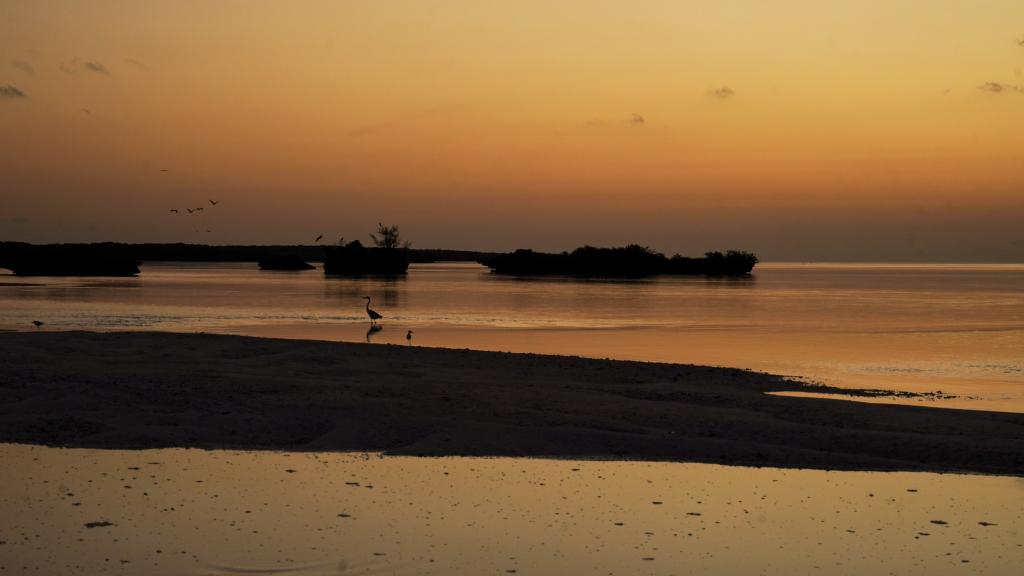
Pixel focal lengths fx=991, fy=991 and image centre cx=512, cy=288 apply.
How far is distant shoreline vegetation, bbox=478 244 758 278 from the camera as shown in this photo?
474 feet

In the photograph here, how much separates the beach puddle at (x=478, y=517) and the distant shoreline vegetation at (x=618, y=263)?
131473mm

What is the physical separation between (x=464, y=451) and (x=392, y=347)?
12228 mm

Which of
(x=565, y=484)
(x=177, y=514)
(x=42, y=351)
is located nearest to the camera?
(x=177, y=514)

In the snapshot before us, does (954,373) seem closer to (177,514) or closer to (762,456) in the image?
(762,456)

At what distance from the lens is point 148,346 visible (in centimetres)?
2212

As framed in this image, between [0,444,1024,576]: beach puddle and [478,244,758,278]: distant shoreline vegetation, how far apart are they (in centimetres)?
13147

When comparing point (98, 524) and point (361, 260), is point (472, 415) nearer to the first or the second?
point (98, 524)

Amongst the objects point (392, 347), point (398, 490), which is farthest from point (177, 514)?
point (392, 347)

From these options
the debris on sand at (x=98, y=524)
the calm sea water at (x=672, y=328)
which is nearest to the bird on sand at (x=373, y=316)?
the calm sea water at (x=672, y=328)

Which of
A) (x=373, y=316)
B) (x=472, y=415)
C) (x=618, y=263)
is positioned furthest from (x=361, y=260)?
(x=472, y=415)

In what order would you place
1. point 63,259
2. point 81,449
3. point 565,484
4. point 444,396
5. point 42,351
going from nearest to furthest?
point 565,484 → point 81,449 → point 444,396 → point 42,351 → point 63,259

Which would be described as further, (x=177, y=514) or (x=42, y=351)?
(x=42, y=351)

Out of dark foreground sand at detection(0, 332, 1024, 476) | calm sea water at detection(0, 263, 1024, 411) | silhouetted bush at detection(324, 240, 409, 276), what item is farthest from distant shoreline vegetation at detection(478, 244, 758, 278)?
dark foreground sand at detection(0, 332, 1024, 476)

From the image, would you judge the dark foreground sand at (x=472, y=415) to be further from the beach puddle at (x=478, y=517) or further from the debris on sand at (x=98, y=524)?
the debris on sand at (x=98, y=524)
